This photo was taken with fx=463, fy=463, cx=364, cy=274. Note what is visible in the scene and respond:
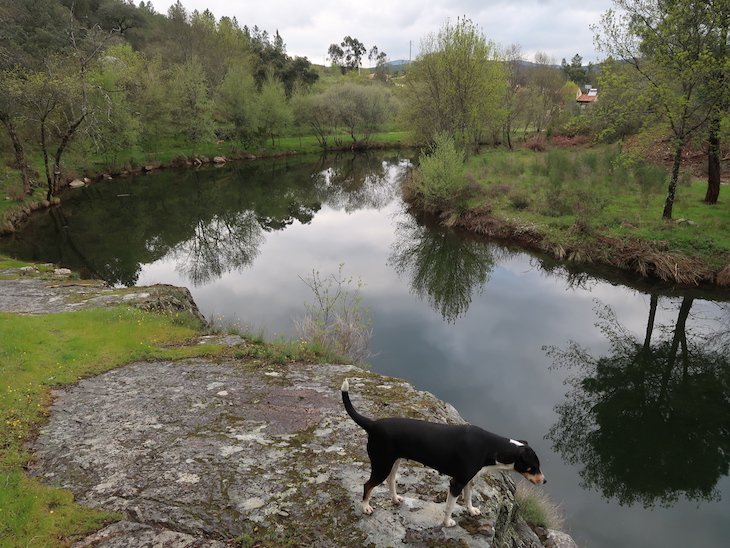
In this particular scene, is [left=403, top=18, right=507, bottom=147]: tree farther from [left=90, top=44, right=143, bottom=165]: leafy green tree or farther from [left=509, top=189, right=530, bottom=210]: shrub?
[left=90, top=44, right=143, bottom=165]: leafy green tree

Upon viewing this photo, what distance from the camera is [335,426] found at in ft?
26.1

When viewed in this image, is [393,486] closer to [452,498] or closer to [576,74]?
[452,498]

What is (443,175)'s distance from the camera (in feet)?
104

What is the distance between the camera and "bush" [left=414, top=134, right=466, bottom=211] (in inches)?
1227

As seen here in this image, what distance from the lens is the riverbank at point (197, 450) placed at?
5605 millimetres

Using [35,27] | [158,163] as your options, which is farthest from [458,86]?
[35,27]

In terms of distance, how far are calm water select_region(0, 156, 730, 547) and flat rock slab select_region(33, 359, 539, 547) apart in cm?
495

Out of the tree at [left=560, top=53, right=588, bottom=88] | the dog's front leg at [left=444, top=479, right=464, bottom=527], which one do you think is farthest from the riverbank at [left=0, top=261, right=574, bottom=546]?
the tree at [left=560, top=53, right=588, bottom=88]

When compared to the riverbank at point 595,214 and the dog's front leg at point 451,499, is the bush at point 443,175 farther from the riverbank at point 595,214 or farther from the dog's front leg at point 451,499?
the dog's front leg at point 451,499

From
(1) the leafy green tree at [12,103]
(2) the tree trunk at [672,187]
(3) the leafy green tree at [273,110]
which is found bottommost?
(2) the tree trunk at [672,187]

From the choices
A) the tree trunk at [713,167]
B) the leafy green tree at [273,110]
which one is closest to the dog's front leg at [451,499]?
the tree trunk at [713,167]

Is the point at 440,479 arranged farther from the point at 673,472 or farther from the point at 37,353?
the point at 37,353

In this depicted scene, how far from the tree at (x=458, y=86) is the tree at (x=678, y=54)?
1880cm

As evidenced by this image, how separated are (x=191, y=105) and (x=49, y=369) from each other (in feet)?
175
